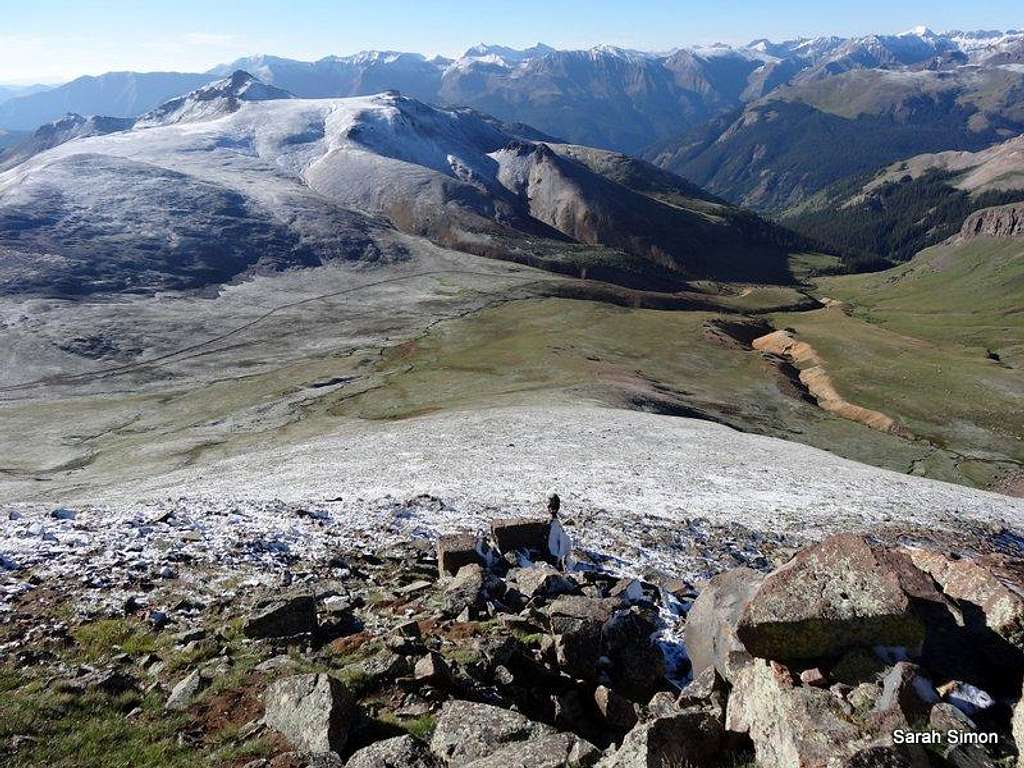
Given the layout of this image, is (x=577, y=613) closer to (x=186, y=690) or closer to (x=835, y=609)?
(x=835, y=609)

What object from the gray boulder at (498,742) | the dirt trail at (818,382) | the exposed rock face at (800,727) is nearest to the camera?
the exposed rock face at (800,727)

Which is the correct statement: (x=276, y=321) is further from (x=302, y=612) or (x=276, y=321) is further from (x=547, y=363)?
(x=302, y=612)

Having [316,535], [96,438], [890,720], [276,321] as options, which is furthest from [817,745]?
[276,321]

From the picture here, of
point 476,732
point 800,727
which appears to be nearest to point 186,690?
point 476,732

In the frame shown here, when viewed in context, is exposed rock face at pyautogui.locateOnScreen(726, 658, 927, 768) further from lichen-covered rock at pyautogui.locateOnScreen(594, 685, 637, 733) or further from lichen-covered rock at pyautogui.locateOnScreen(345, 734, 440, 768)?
lichen-covered rock at pyautogui.locateOnScreen(345, 734, 440, 768)

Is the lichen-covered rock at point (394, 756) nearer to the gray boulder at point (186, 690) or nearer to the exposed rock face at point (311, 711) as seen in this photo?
the exposed rock face at point (311, 711)

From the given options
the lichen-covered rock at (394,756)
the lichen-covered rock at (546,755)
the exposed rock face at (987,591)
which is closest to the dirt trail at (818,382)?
the exposed rock face at (987,591)
